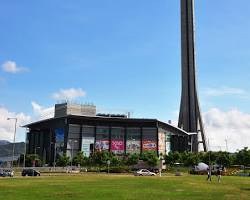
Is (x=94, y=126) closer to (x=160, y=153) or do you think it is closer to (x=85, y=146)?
(x=85, y=146)

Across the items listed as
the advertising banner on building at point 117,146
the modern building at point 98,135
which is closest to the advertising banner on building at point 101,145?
the modern building at point 98,135

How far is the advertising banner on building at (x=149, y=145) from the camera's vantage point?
634ft

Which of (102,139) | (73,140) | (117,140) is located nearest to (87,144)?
(73,140)

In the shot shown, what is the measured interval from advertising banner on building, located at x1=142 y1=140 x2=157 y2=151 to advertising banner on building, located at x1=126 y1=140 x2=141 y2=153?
245 centimetres

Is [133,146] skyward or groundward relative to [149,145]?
groundward

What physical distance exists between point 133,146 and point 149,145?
26.2 feet

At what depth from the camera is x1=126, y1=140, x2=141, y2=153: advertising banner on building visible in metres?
191

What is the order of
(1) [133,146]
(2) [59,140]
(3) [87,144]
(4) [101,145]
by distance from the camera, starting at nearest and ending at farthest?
(2) [59,140], (3) [87,144], (4) [101,145], (1) [133,146]

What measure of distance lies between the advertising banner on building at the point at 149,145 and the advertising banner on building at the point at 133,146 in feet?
8.04

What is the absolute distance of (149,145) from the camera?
636ft

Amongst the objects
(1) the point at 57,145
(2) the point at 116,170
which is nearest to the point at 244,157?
(2) the point at 116,170

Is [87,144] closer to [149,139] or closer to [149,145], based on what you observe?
[149,145]

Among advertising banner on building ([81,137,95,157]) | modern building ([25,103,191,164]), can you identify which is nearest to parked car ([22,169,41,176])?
modern building ([25,103,191,164])

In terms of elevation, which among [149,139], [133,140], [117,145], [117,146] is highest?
[149,139]
